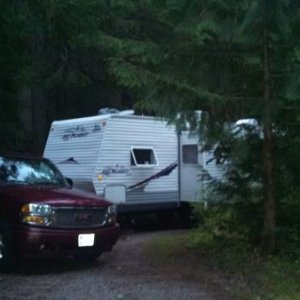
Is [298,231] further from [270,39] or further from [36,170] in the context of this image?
[36,170]

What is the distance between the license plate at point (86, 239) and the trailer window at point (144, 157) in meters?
5.37

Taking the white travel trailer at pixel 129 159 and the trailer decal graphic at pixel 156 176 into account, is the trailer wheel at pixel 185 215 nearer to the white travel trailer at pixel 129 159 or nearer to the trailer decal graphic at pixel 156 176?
A: the white travel trailer at pixel 129 159

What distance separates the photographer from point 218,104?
9562mm

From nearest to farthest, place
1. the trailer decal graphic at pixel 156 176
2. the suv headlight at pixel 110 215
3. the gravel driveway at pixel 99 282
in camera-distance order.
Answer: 1. the gravel driveway at pixel 99 282
2. the suv headlight at pixel 110 215
3. the trailer decal graphic at pixel 156 176

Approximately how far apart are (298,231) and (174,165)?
5890 mm

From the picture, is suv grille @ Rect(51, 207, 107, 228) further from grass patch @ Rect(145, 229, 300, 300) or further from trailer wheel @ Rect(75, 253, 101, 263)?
grass patch @ Rect(145, 229, 300, 300)

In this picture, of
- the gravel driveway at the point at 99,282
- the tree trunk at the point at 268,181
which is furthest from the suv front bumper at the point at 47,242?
the tree trunk at the point at 268,181

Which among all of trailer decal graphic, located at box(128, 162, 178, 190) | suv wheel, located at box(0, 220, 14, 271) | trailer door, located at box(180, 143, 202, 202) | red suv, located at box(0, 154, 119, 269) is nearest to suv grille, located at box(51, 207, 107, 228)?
red suv, located at box(0, 154, 119, 269)

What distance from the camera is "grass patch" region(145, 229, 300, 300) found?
8.60 m

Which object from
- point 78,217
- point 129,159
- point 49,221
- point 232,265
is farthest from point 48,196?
point 129,159

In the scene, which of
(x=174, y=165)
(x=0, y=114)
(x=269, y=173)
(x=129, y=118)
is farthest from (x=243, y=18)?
(x=0, y=114)

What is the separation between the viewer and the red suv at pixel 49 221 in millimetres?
9477

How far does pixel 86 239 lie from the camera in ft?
32.4

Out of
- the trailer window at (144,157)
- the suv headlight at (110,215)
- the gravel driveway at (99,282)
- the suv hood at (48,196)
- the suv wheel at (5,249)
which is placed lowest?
the gravel driveway at (99,282)
